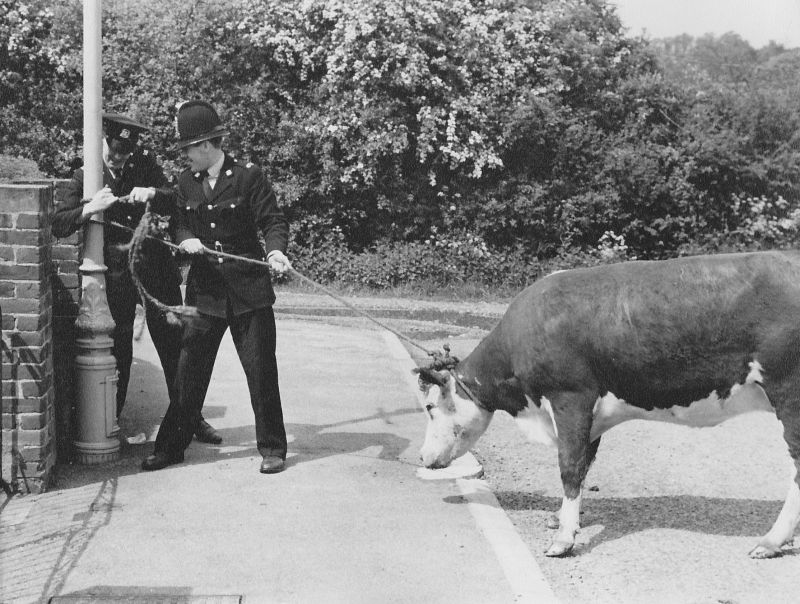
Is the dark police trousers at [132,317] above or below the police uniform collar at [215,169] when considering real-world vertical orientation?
below

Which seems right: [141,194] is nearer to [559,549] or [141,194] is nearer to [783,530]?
[559,549]

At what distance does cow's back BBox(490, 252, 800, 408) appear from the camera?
18.7ft

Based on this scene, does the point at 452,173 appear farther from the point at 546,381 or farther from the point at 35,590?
the point at 35,590

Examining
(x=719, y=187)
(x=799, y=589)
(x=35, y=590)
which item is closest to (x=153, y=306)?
(x=35, y=590)

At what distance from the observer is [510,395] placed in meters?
6.34

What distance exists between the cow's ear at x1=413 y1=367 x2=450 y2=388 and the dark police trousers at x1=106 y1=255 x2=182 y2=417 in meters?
1.93

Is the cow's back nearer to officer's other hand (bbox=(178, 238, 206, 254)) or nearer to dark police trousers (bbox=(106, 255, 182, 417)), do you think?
officer's other hand (bbox=(178, 238, 206, 254))

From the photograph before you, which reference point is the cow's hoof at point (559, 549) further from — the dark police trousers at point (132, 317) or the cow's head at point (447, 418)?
the dark police trousers at point (132, 317)

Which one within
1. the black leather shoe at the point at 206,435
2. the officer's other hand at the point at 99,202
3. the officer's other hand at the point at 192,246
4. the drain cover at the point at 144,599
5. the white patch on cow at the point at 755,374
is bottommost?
the black leather shoe at the point at 206,435

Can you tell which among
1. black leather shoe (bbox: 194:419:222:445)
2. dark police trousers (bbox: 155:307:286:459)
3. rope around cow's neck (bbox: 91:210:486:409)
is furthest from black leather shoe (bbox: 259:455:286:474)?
rope around cow's neck (bbox: 91:210:486:409)

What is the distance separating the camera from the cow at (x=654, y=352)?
570 cm

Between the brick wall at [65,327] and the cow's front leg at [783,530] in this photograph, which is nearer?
the cow's front leg at [783,530]

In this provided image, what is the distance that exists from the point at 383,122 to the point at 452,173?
1.64 m

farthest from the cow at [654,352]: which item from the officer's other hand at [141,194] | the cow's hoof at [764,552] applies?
the officer's other hand at [141,194]
